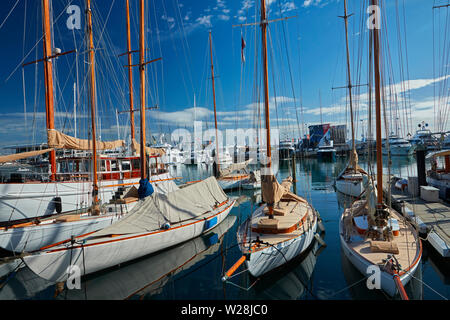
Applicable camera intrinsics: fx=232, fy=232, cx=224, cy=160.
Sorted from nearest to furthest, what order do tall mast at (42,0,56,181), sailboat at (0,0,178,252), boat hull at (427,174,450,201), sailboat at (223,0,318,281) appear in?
sailboat at (223,0,318,281), sailboat at (0,0,178,252), tall mast at (42,0,56,181), boat hull at (427,174,450,201)

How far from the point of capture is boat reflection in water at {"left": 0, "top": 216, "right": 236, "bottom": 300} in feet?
26.6

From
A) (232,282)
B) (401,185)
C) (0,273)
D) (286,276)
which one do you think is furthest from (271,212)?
(401,185)

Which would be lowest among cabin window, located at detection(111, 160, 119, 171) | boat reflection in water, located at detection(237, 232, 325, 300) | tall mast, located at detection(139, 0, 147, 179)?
boat reflection in water, located at detection(237, 232, 325, 300)

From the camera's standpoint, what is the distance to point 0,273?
9516 mm

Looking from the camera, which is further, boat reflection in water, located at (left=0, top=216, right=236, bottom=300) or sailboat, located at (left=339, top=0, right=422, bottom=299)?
boat reflection in water, located at (left=0, top=216, right=236, bottom=300)

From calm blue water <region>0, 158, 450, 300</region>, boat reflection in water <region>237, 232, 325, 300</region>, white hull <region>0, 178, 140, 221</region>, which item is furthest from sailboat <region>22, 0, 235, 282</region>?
white hull <region>0, 178, 140, 221</region>

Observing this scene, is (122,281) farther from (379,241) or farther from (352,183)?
(352,183)

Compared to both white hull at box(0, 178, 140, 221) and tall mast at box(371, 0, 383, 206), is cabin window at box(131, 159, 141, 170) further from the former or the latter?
tall mast at box(371, 0, 383, 206)

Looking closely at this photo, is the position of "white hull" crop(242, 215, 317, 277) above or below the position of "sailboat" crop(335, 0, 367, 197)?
below

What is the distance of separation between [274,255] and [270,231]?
4.05ft

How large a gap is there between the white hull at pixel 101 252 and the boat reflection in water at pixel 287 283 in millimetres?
4364

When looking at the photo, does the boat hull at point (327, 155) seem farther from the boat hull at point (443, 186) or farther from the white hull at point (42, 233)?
the white hull at point (42, 233)

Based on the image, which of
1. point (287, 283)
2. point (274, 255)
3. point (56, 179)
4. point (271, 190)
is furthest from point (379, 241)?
point (56, 179)

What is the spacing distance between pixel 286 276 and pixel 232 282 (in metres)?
2.08
